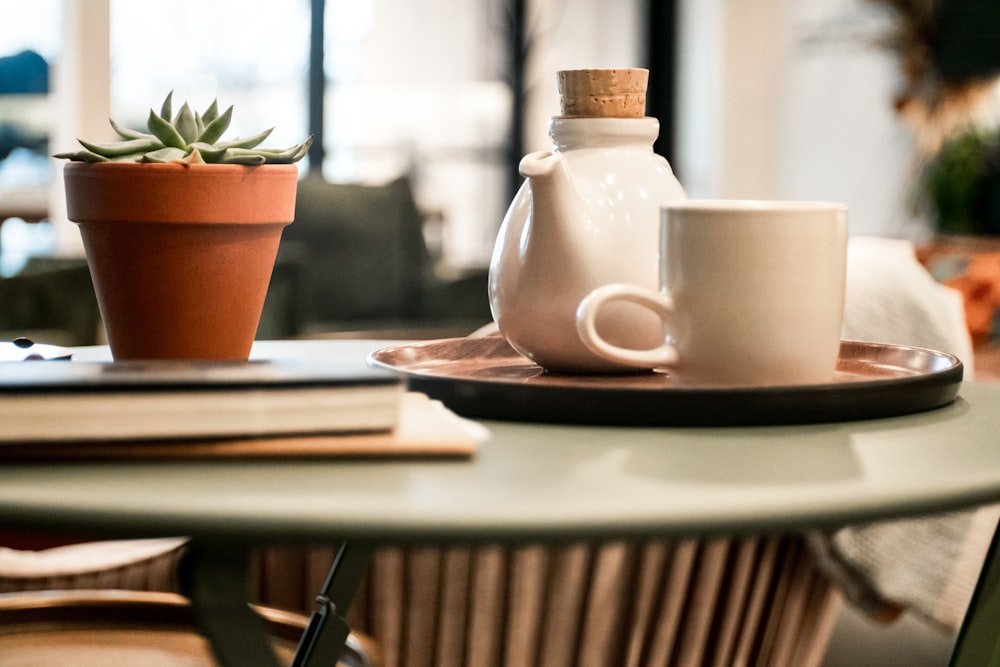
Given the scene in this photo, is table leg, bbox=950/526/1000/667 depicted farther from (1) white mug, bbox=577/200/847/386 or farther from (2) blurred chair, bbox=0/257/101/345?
(2) blurred chair, bbox=0/257/101/345

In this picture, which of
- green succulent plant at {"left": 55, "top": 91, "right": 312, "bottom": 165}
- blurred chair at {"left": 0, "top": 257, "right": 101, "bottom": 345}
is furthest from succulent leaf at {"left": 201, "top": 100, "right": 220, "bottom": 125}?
blurred chair at {"left": 0, "top": 257, "right": 101, "bottom": 345}

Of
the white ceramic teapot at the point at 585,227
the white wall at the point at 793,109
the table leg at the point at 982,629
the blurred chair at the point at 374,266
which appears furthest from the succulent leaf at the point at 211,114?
the white wall at the point at 793,109

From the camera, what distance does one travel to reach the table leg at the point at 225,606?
43 centimetres

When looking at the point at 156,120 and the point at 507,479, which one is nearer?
the point at 507,479

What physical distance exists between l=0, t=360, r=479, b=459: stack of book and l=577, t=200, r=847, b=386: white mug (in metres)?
0.15

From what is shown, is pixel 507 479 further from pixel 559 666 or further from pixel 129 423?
pixel 559 666

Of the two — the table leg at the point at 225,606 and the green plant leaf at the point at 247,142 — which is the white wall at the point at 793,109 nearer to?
the green plant leaf at the point at 247,142

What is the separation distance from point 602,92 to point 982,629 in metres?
0.35

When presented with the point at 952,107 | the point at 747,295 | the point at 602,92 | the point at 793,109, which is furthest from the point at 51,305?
the point at 793,109

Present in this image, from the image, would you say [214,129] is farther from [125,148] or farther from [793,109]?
[793,109]

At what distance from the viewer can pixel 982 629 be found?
23.4 inches

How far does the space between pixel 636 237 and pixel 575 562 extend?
14.7 inches

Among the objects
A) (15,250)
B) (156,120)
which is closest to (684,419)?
(156,120)

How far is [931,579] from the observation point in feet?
3.95
